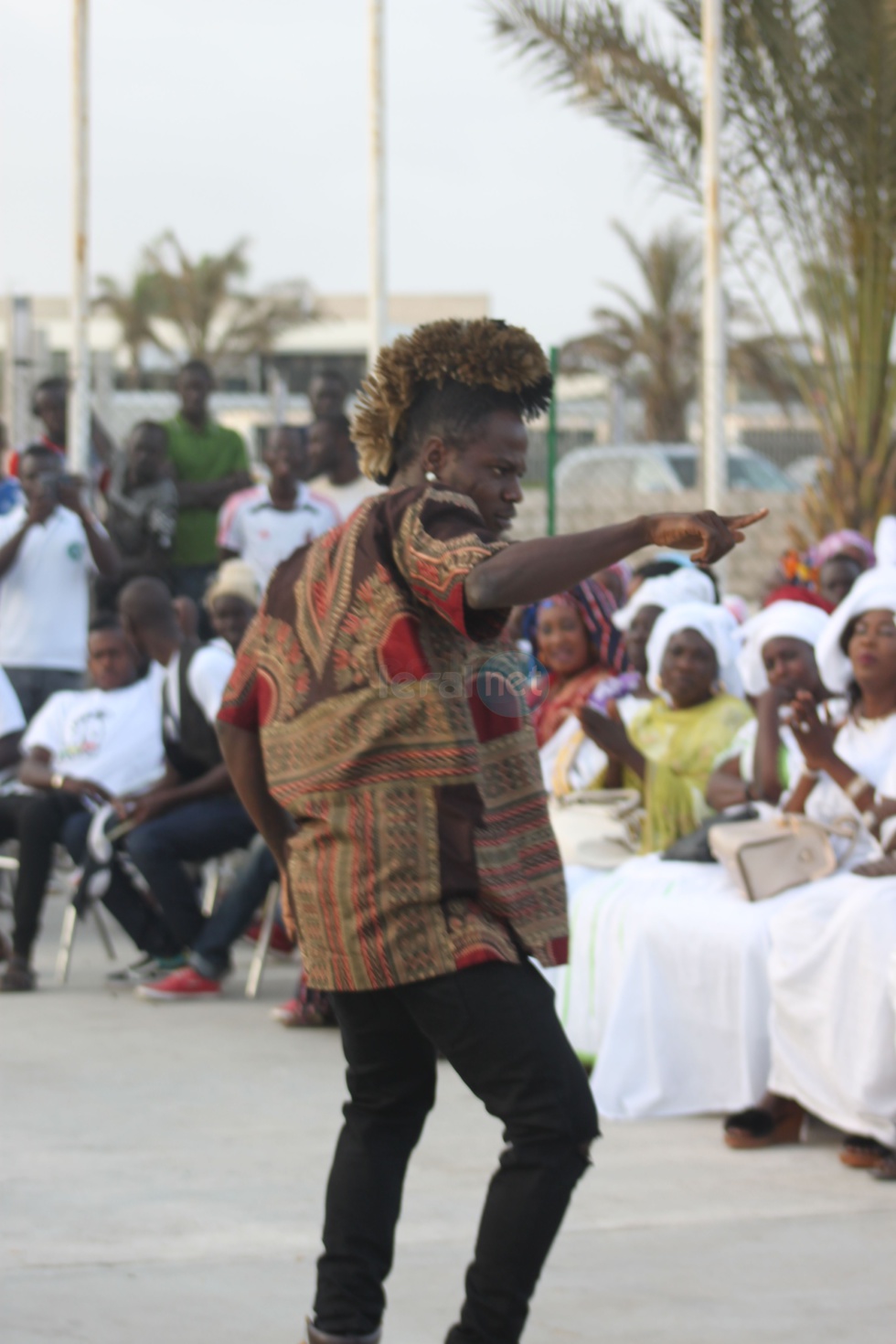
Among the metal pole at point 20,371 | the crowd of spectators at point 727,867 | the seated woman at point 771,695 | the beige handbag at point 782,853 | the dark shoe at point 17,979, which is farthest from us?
the metal pole at point 20,371

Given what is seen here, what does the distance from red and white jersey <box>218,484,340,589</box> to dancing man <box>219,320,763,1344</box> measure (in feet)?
20.0

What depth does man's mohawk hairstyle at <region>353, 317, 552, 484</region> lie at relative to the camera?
299 centimetres

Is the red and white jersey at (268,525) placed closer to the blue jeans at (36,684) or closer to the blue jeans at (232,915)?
the blue jeans at (36,684)

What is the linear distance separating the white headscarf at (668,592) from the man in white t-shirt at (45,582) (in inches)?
120

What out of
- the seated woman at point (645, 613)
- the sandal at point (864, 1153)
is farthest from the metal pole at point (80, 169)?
the sandal at point (864, 1153)

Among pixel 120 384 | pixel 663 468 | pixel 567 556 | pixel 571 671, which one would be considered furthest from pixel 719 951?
pixel 120 384

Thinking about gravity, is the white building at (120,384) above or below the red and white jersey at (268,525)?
above

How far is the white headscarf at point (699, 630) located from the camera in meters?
6.23

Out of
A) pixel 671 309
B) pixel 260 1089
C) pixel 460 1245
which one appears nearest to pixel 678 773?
pixel 260 1089

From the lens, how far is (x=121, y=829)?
733cm

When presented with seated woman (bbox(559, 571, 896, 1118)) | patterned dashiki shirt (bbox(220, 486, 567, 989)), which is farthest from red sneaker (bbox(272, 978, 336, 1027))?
patterned dashiki shirt (bbox(220, 486, 567, 989))

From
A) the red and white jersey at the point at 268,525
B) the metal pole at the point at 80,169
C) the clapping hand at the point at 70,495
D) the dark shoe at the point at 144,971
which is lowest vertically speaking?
the dark shoe at the point at 144,971

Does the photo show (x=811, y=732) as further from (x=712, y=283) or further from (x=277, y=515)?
(x=712, y=283)

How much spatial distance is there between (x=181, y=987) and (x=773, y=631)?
2776 mm
